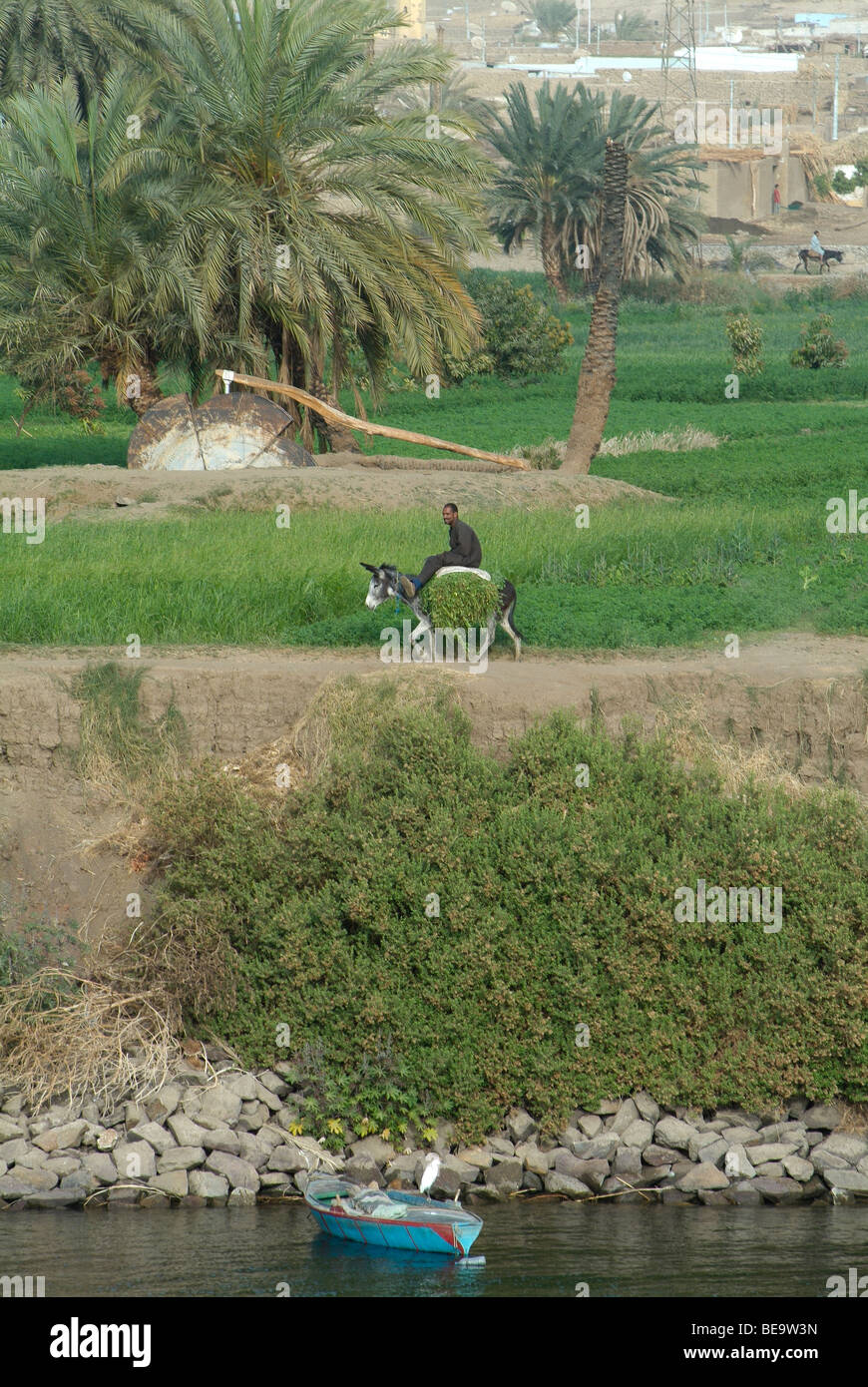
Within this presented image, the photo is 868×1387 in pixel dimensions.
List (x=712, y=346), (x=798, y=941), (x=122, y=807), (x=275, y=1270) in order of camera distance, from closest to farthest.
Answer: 1. (x=275, y=1270)
2. (x=798, y=941)
3. (x=122, y=807)
4. (x=712, y=346)

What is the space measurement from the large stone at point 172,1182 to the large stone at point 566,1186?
92.5 inches

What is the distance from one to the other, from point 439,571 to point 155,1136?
5086 mm

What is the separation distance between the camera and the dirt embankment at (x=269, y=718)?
42.6 ft

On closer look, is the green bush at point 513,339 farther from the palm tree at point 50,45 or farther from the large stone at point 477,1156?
the large stone at point 477,1156

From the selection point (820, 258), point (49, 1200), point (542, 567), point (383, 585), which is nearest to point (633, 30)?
point (820, 258)

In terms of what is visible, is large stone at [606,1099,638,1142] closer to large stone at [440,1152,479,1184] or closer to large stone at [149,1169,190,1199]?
large stone at [440,1152,479,1184]

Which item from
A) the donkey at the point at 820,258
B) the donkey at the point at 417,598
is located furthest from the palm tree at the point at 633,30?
the donkey at the point at 417,598

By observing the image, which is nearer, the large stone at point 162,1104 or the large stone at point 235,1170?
the large stone at point 235,1170

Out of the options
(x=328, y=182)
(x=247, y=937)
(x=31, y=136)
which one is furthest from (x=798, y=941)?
(x=31, y=136)

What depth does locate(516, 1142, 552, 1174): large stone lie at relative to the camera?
1134 centimetres

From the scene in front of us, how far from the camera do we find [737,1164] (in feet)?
36.9

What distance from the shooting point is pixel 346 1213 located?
998 cm
